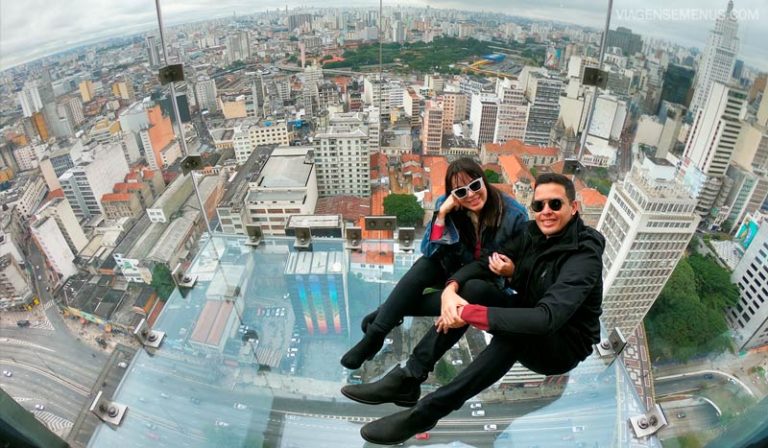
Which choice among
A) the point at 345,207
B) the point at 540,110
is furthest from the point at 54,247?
the point at 540,110

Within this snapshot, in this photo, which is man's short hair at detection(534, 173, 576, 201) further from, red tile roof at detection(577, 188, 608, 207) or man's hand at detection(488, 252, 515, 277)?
red tile roof at detection(577, 188, 608, 207)

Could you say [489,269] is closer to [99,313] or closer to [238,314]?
[238,314]

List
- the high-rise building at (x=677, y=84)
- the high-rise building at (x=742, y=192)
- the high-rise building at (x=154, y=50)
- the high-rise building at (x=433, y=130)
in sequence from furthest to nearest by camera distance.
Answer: the high-rise building at (x=433, y=130) < the high-rise building at (x=677, y=84) < the high-rise building at (x=742, y=192) < the high-rise building at (x=154, y=50)

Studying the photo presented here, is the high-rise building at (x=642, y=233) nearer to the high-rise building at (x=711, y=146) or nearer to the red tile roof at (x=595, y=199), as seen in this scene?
the red tile roof at (x=595, y=199)

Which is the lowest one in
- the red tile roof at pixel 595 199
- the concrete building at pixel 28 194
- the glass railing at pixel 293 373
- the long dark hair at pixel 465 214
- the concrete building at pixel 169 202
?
the concrete building at pixel 169 202

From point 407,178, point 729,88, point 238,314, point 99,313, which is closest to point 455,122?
point 407,178

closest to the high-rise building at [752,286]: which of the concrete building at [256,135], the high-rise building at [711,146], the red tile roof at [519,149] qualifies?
the high-rise building at [711,146]

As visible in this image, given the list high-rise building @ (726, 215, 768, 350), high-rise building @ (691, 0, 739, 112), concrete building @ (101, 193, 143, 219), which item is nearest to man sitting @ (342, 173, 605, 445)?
high-rise building @ (691, 0, 739, 112)

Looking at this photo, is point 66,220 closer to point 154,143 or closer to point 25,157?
point 25,157
